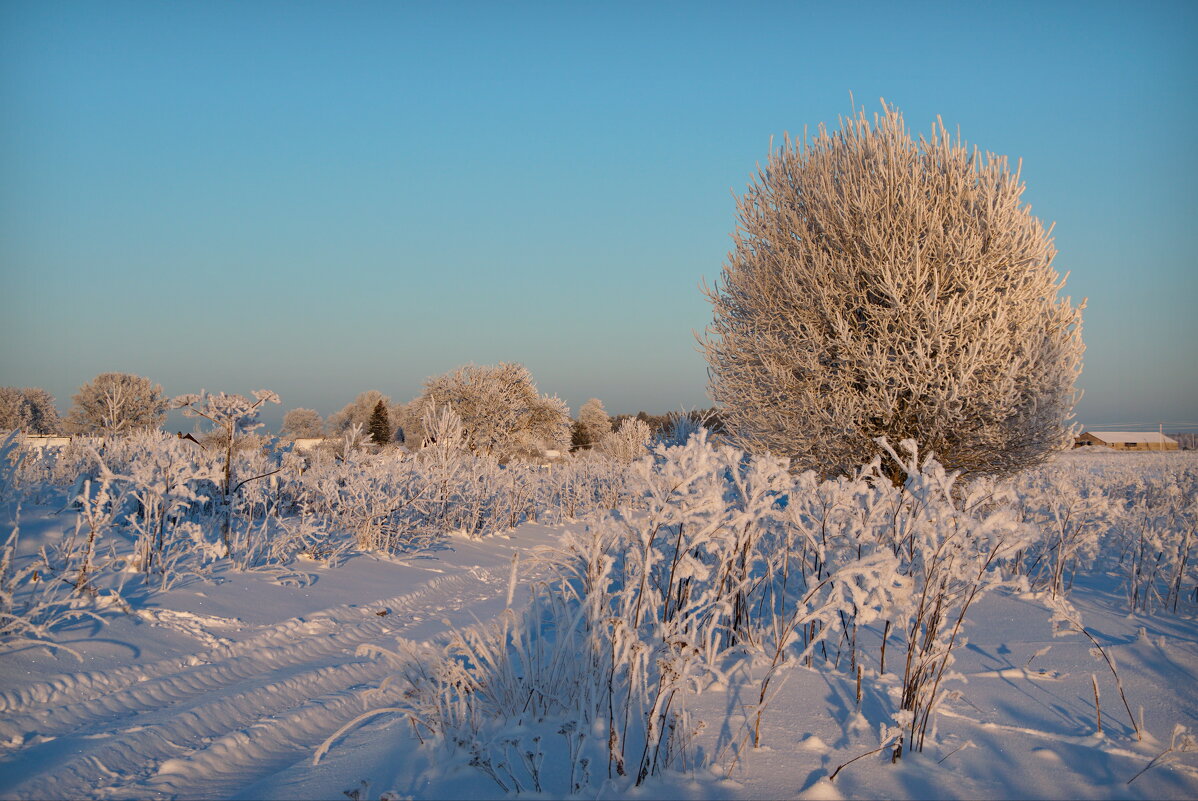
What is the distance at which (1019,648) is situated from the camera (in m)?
4.00

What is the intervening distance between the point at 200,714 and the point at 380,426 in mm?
43122

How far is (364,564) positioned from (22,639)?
390cm

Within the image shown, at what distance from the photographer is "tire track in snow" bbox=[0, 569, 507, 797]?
261 cm

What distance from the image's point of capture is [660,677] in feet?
8.38

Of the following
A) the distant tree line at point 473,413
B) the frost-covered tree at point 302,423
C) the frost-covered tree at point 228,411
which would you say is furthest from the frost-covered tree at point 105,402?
the frost-covered tree at point 228,411

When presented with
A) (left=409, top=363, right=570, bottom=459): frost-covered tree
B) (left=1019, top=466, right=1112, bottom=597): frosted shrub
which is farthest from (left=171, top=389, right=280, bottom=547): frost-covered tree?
(left=409, top=363, right=570, bottom=459): frost-covered tree

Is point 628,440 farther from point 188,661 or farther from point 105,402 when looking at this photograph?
point 105,402

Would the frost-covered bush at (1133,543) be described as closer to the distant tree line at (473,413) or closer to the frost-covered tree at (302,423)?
the distant tree line at (473,413)

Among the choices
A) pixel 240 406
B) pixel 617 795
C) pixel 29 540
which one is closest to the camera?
pixel 617 795

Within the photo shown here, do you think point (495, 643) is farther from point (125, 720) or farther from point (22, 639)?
point (22, 639)

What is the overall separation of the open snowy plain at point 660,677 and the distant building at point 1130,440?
57.5 m

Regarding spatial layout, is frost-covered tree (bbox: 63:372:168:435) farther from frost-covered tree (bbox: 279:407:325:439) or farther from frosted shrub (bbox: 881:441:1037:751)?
frosted shrub (bbox: 881:441:1037:751)

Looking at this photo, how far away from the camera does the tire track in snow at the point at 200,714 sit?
2.61 m

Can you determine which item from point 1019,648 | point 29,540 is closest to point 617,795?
point 1019,648
